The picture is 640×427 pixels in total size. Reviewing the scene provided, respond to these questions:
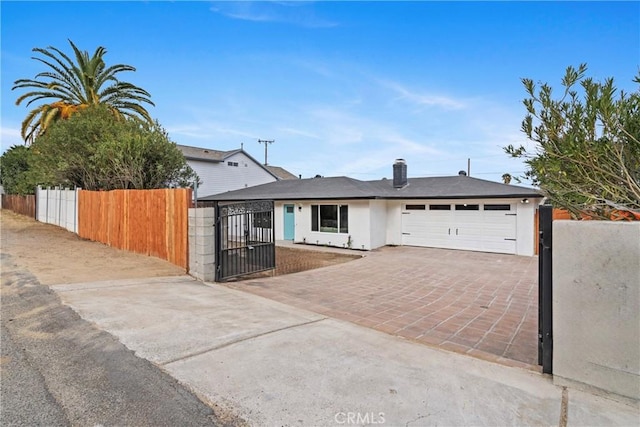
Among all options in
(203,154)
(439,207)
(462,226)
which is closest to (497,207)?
(462,226)

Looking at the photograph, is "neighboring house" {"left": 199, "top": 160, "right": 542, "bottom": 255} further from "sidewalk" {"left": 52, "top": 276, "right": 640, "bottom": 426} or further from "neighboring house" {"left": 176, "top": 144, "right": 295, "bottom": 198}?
"sidewalk" {"left": 52, "top": 276, "right": 640, "bottom": 426}

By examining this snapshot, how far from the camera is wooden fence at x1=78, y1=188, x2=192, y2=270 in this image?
A: 838cm

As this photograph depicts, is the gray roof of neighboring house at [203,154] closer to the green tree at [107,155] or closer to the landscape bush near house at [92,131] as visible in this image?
the landscape bush near house at [92,131]

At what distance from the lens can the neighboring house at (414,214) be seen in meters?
12.9

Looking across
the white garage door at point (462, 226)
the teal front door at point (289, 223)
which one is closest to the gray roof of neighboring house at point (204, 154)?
the teal front door at point (289, 223)

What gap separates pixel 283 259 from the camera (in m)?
11.9

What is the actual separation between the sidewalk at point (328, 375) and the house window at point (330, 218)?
1026cm

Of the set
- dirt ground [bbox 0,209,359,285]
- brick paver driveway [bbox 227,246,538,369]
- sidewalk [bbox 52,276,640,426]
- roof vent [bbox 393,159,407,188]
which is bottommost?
brick paver driveway [bbox 227,246,538,369]

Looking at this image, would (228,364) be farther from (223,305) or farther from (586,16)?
(586,16)

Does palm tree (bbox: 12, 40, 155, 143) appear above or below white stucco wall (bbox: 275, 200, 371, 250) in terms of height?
above

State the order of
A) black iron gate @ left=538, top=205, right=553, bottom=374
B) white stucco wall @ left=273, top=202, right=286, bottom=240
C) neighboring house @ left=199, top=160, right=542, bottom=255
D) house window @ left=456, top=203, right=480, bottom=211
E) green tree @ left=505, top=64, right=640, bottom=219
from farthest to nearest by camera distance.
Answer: white stucco wall @ left=273, top=202, right=286, bottom=240 < house window @ left=456, top=203, right=480, bottom=211 < neighboring house @ left=199, top=160, right=542, bottom=255 < black iron gate @ left=538, top=205, right=553, bottom=374 < green tree @ left=505, top=64, right=640, bottom=219

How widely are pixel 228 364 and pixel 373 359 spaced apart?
1.45 metres

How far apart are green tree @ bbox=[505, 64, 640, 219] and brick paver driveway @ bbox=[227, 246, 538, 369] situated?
1.79 m

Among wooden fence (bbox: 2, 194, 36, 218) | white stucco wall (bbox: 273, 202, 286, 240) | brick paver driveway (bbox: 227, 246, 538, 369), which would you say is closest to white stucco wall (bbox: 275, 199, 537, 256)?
white stucco wall (bbox: 273, 202, 286, 240)
